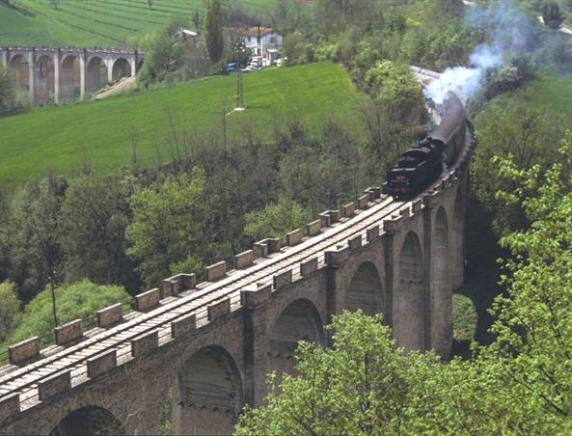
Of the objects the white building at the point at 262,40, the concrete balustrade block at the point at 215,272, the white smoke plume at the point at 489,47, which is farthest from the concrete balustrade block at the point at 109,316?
the white building at the point at 262,40

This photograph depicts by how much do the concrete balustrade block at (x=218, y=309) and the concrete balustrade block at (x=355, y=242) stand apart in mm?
9592

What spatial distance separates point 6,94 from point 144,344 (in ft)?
308

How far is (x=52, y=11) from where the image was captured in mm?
177125

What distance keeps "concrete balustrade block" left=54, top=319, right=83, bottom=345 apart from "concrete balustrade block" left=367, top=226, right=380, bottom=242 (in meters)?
16.3

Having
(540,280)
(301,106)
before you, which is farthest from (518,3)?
(540,280)

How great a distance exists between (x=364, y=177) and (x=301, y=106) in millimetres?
23183

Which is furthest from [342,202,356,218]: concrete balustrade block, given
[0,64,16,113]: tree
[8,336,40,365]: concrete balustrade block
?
[0,64,16,113]: tree

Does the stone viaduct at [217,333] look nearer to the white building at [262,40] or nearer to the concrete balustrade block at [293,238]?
the concrete balustrade block at [293,238]

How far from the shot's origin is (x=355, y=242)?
3962 cm

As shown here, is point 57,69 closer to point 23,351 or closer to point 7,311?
point 7,311

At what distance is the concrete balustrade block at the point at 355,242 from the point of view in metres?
39.1

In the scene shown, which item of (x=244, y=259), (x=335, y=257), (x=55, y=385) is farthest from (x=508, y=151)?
(x=55, y=385)

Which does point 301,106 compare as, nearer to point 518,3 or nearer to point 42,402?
point 518,3

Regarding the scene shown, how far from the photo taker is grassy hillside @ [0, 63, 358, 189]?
82562 millimetres
